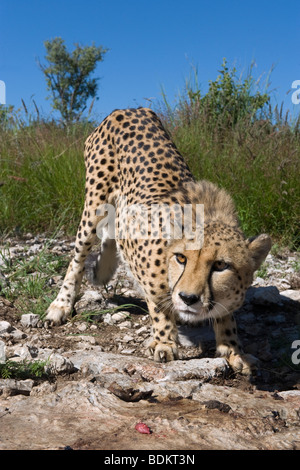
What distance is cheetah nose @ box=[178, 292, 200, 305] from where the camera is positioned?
2840 mm

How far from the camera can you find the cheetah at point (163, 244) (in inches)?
118

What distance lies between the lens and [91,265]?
4.79 m

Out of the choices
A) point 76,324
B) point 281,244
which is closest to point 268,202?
point 281,244

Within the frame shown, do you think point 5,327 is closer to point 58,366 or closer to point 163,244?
point 58,366

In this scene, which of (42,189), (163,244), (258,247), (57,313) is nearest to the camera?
(258,247)

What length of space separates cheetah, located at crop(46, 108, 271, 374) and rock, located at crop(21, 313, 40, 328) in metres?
0.11

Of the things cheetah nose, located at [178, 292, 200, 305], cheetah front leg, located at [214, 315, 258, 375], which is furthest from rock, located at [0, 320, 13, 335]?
cheetah nose, located at [178, 292, 200, 305]

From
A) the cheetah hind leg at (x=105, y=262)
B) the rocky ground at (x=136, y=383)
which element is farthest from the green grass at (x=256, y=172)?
the cheetah hind leg at (x=105, y=262)

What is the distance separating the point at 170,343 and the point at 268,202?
3.01 metres

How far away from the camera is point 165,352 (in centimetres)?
344

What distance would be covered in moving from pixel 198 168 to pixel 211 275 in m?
3.79

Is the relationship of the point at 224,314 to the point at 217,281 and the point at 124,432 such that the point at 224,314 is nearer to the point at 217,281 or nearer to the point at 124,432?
the point at 217,281

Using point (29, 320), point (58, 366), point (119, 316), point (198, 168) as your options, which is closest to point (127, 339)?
point (119, 316)

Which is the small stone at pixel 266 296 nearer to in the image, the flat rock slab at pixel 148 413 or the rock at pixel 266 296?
the rock at pixel 266 296
